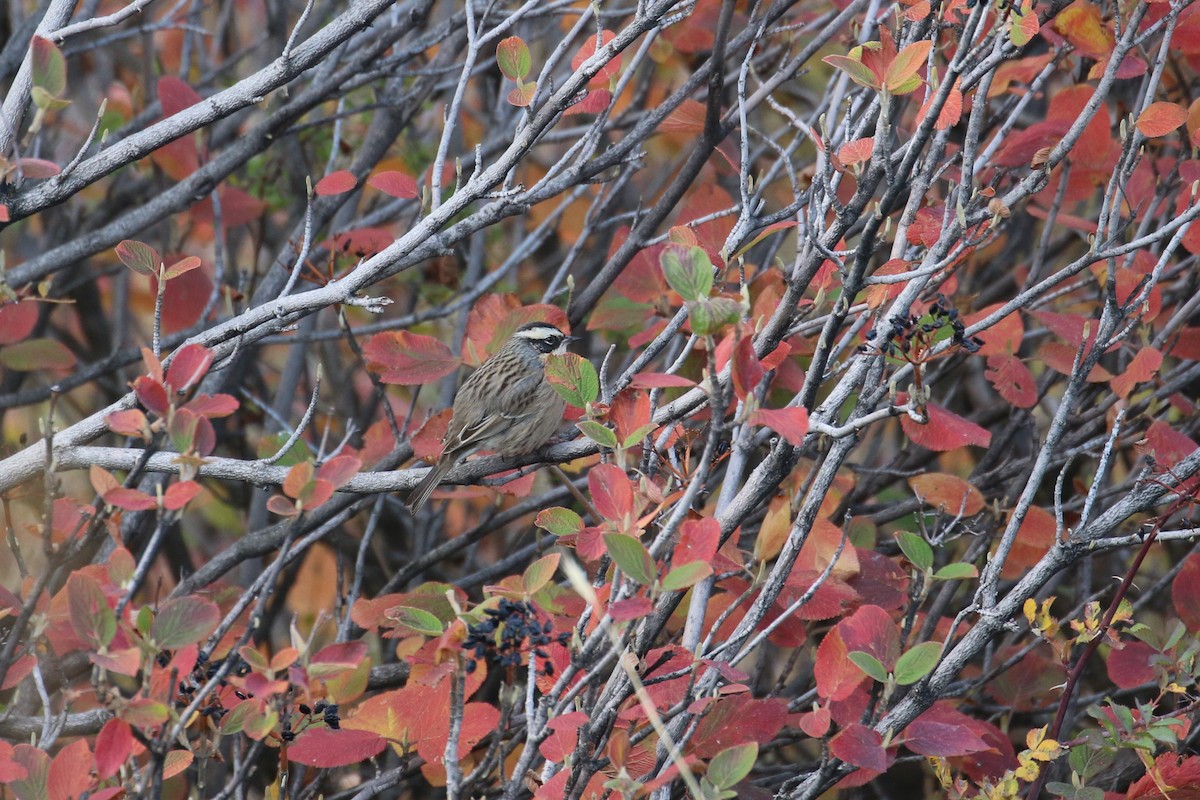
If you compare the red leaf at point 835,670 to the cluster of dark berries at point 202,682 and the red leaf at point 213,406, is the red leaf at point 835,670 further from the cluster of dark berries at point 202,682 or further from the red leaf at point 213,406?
the red leaf at point 213,406

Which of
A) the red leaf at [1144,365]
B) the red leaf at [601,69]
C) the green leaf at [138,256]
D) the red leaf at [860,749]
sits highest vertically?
the red leaf at [601,69]

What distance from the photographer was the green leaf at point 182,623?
255 cm

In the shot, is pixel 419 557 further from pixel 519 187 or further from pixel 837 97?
pixel 837 97

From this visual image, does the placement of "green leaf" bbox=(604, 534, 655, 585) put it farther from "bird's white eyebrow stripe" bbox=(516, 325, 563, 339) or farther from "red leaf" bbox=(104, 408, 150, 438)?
"bird's white eyebrow stripe" bbox=(516, 325, 563, 339)

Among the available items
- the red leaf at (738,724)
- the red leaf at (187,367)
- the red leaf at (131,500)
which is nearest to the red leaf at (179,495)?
the red leaf at (131,500)

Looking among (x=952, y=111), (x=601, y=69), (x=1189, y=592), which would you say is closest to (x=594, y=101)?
(x=601, y=69)

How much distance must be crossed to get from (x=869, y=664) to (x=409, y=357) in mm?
2258

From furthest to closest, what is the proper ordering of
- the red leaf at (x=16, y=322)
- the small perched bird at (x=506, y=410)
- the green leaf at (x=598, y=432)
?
1. the small perched bird at (x=506, y=410)
2. the red leaf at (x=16, y=322)
3. the green leaf at (x=598, y=432)

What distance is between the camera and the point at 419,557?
5395 mm

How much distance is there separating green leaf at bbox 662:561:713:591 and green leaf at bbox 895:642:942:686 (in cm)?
92

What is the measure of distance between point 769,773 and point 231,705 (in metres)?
2.24

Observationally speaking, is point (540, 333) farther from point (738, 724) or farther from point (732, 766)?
point (732, 766)

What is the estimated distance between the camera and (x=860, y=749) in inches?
123

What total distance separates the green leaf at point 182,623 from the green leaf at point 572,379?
1.03 metres
